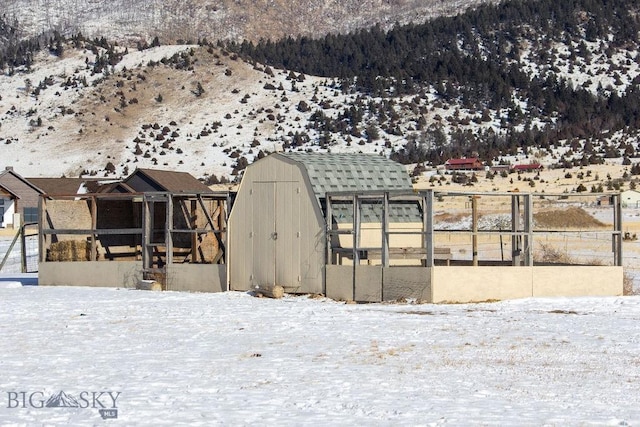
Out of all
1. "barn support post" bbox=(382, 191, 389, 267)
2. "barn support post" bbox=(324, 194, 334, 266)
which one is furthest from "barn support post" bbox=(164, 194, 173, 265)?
"barn support post" bbox=(382, 191, 389, 267)

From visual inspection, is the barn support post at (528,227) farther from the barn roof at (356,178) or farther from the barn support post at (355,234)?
the barn support post at (355,234)

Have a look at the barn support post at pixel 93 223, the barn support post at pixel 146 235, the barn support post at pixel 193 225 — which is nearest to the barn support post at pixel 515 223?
the barn support post at pixel 193 225

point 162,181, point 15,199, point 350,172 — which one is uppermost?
point 350,172

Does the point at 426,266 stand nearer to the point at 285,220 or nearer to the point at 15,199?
the point at 285,220

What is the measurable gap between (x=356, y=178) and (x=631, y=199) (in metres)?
28.3

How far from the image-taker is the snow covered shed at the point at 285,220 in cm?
2445

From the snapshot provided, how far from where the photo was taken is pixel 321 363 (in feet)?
49.8

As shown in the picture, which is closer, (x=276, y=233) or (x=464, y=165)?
(x=276, y=233)

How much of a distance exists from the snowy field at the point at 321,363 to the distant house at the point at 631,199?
28.7 metres

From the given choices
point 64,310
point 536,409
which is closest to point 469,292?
point 64,310

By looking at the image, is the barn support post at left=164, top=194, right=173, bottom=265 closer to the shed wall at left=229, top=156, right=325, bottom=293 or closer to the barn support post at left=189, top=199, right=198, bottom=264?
the barn support post at left=189, top=199, right=198, bottom=264

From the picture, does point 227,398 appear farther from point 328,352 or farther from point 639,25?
point 639,25

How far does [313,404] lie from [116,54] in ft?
294

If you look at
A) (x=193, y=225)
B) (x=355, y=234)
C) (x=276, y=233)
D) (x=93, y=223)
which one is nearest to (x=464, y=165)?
(x=193, y=225)
